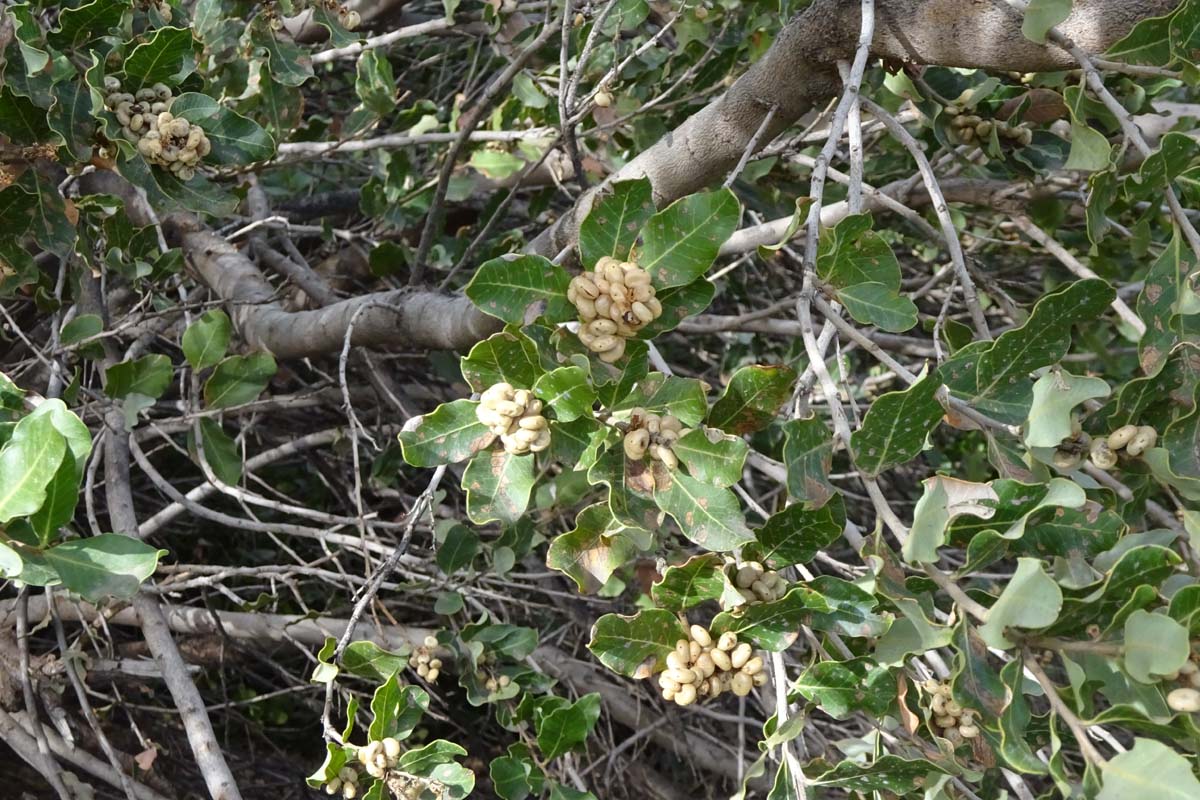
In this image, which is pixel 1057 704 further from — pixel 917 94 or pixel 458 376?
pixel 458 376

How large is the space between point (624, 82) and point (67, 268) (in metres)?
1.10

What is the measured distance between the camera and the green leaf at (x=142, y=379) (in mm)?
1527

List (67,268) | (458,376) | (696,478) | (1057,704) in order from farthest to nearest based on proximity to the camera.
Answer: (458,376) → (67,268) → (696,478) → (1057,704)

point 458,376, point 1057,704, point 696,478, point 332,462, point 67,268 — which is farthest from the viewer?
point 332,462

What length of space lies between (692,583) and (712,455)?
0.12 metres

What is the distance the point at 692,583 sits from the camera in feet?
2.99

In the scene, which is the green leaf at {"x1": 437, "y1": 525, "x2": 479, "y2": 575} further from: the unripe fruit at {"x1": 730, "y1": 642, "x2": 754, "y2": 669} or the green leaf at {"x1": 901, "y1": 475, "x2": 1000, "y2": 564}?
the green leaf at {"x1": 901, "y1": 475, "x2": 1000, "y2": 564}

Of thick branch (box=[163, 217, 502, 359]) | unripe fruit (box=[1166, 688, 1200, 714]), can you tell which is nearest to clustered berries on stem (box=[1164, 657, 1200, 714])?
unripe fruit (box=[1166, 688, 1200, 714])

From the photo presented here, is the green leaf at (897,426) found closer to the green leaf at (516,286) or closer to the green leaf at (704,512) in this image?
the green leaf at (704,512)

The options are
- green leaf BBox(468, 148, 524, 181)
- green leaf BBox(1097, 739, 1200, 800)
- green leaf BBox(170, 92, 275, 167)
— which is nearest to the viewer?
green leaf BBox(1097, 739, 1200, 800)

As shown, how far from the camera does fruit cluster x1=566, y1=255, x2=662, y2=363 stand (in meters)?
0.91

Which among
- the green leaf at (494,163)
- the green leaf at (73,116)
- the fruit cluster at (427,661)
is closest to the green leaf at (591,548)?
the fruit cluster at (427,661)

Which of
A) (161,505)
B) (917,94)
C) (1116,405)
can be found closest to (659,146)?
(917,94)

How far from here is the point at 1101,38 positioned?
100 centimetres
